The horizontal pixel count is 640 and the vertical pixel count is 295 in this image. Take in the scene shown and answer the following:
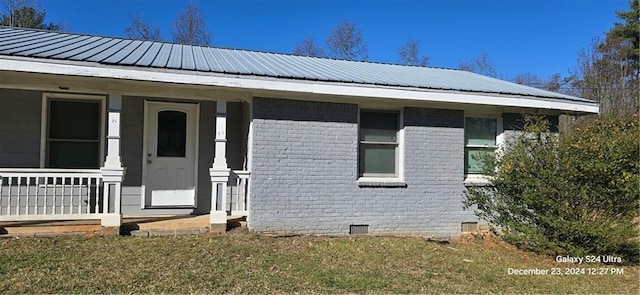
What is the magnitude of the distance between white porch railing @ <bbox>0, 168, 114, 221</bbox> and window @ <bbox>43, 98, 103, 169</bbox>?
369mm

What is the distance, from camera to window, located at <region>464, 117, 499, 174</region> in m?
8.65

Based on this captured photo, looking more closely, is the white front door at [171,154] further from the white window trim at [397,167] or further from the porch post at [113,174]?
the white window trim at [397,167]

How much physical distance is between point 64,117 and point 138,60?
6.92 ft

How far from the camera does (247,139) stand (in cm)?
791

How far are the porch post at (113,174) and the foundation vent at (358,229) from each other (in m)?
3.79

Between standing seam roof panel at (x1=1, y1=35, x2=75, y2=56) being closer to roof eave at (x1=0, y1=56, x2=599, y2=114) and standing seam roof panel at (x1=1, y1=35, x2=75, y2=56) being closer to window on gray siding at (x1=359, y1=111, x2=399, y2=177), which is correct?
roof eave at (x1=0, y1=56, x2=599, y2=114)

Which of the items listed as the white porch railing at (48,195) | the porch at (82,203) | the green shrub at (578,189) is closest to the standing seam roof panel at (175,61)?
the porch at (82,203)

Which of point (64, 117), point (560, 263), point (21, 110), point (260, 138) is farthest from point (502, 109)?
point (21, 110)

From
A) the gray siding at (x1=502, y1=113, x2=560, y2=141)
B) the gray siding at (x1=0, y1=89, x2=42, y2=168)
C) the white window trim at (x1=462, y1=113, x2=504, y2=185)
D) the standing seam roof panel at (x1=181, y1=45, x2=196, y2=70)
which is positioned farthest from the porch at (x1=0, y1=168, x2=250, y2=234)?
the gray siding at (x1=502, y1=113, x2=560, y2=141)

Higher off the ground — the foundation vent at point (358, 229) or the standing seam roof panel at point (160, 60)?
the standing seam roof panel at point (160, 60)

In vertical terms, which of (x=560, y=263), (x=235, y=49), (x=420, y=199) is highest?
(x=235, y=49)

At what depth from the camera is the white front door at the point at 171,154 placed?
813 centimetres

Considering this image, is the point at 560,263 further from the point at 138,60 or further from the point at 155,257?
the point at 138,60

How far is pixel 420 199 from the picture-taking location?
8.11 m
